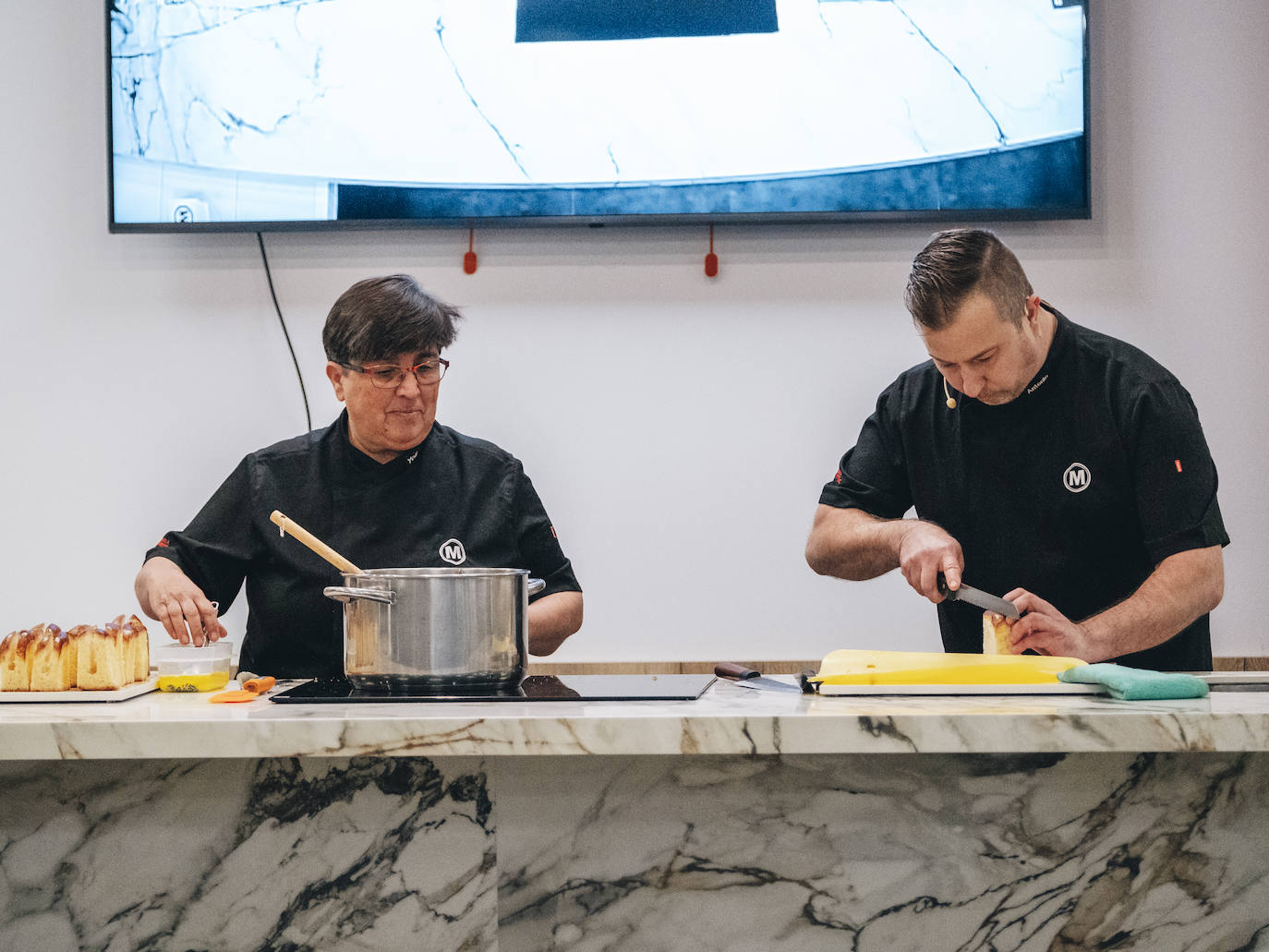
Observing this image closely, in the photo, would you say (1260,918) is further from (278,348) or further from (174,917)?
(278,348)

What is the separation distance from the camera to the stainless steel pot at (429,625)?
4.36 feet

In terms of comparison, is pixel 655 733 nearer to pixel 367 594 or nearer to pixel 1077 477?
pixel 367 594

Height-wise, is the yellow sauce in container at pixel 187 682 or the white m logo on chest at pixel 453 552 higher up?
the white m logo on chest at pixel 453 552

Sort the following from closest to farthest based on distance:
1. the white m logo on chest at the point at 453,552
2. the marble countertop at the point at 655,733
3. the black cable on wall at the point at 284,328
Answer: the marble countertop at the point at 655,733 → the white m logo on chest at the point at 453,552 → the black cable on wall at the point at 284,328

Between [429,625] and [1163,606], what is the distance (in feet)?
3.77

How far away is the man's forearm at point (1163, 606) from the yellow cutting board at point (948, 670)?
36cm

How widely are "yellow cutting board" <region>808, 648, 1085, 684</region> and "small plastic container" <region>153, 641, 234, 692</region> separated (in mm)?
793

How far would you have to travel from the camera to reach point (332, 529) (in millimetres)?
2111

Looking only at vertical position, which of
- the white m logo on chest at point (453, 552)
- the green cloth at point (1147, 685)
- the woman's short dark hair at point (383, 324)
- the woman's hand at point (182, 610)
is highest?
the woman's short dark hair at point (383, 324)

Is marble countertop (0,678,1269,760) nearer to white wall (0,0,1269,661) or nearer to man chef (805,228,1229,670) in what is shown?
man chef (805,228,1229,670)

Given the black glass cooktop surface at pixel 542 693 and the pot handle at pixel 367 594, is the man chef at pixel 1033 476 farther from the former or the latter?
the pot handle at pixel 367 594

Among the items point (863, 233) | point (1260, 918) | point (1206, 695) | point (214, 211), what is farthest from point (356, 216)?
point (1260, 918)

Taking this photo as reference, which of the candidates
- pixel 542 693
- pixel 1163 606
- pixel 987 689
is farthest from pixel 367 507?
pixel 1163 606

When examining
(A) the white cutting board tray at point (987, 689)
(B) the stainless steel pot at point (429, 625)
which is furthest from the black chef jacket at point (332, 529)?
(A) the white cutting board tray at point (987, 689)
